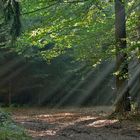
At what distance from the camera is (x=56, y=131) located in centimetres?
1374

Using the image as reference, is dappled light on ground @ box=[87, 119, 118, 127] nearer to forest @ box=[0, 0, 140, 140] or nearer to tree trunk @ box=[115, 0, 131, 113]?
forest @ box=[0, 0, 140, 140]

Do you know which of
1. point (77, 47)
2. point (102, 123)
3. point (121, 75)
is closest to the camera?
point (102, 123)

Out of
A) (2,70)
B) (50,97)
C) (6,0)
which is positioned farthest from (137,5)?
(50,97)

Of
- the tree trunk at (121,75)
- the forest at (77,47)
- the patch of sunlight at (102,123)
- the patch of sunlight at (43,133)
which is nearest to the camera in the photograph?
the forest at (77,47)

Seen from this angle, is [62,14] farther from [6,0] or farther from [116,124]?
[6,0]

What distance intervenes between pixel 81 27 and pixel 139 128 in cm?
693

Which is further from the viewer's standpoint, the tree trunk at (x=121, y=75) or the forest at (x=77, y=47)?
the tree trunk at (x=121, y=75)

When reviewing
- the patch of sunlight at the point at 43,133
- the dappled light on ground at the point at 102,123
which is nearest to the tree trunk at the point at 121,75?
the dappled light on ground at the point at 102,123

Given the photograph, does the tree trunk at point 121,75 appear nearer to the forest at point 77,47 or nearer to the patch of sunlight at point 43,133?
the forest at point 77,47

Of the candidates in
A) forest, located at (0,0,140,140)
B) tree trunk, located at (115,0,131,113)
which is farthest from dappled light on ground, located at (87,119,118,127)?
tree trunk, located at (115,0,131,113)

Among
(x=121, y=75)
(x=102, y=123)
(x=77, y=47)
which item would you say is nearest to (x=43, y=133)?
(x=102, y=123)

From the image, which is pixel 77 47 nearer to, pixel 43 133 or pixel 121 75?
pixel 121 75

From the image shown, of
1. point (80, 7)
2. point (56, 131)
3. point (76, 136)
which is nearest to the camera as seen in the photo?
point (76, 136)

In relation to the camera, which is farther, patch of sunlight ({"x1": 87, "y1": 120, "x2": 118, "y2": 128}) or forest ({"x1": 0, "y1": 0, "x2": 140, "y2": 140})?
patch of sunlight ({"x1": 87, "y1": 120, "x2": 118, "y2": 128})
